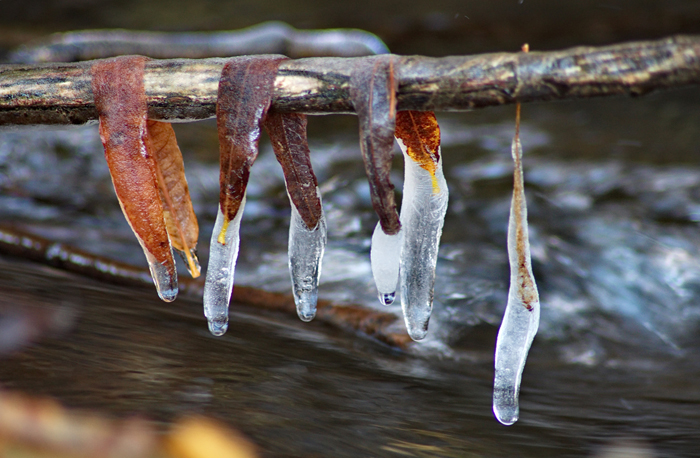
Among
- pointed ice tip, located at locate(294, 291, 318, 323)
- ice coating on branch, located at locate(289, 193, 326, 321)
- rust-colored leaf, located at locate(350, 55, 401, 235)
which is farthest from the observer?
pointed ice tip, located at locate(294, 291, 318, 323)

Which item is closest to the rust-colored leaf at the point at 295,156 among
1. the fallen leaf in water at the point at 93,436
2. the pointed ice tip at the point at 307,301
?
the pointed ice tip at the point at 307,301

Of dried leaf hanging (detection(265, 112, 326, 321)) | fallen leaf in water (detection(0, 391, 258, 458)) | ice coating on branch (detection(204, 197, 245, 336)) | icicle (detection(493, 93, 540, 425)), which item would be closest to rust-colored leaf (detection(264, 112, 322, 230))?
dried leaf hanging (detection(265, 112, 326, 321))

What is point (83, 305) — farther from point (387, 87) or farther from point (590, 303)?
point (590, 303)

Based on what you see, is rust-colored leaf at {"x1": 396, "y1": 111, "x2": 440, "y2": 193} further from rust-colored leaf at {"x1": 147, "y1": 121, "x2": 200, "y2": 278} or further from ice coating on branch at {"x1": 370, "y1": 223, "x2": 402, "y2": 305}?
rust-colored leaf at {"x1": 147, "y1": 121, "x2": 200, "y2": 278}

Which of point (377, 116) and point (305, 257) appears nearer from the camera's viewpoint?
point (377, 116)

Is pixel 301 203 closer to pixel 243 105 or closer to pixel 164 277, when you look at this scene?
pixel 243 105

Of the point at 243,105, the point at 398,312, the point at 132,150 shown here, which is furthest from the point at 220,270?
the point at 398,312
